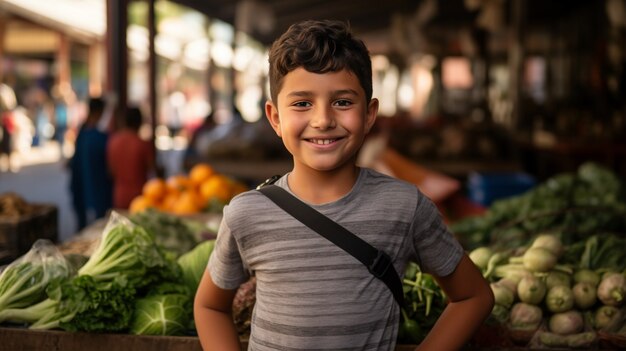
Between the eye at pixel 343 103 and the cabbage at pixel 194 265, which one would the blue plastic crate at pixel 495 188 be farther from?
the eye at pixel 343 103

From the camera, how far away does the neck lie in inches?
71.7

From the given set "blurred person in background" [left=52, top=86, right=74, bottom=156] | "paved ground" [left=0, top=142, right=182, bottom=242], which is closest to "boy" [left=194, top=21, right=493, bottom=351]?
"paved ground" [left=0, top=142, right=182, bottom=242]

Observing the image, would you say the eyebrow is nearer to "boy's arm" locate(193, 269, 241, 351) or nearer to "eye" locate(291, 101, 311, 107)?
"eye" locate(291, 101, 311, 107)

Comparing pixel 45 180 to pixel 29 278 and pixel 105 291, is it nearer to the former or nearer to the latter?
pixel 29 278

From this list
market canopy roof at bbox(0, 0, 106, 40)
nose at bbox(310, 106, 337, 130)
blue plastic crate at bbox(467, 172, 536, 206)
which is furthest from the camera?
market canopy roof at bbox(0, 0, 106, 40)

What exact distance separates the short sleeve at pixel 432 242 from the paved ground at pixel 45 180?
7.99 metres

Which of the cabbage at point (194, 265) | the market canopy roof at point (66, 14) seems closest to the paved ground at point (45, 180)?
the market canopy roof at point (66, 14)

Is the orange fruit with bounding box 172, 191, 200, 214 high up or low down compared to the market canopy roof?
down

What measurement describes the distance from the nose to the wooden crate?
204 centimetres

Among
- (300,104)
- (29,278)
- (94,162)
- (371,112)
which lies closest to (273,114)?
(300,104)

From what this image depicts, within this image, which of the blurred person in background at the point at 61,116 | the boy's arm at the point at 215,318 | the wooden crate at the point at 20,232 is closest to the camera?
the boy's arm at the point at 215,318

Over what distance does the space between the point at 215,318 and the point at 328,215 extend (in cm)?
45

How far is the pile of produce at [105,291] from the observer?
2.48 meters

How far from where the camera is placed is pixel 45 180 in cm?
1571
